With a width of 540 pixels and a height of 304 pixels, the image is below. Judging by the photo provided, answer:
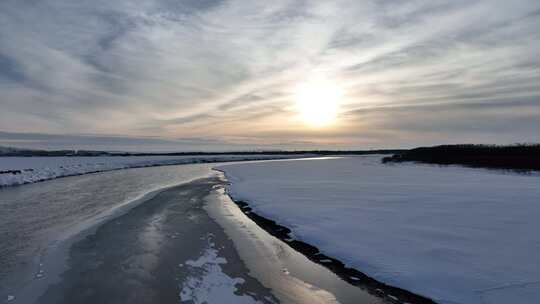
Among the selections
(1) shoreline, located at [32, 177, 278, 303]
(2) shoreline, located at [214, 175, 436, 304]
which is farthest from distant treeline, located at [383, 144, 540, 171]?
(1) shoreline, located at [32, 177, 278, 303]

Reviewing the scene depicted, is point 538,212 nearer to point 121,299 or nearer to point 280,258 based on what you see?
point 280,258

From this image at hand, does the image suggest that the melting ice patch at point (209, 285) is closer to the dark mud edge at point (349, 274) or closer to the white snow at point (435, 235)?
the dark mud edge at point (349, 274)

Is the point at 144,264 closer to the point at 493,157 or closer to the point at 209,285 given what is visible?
the point at 209,285

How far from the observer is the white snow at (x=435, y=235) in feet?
21.4

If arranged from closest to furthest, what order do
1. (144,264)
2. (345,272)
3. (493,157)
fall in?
(345,272), (144,264), (493,157)

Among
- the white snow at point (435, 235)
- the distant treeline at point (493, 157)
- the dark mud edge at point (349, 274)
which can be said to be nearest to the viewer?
the dark mud edge at point (349, 274)

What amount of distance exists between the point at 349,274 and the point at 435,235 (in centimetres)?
306

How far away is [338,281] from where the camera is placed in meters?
7.39

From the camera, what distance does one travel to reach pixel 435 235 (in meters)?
9.45

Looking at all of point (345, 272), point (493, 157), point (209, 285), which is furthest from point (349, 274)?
point (493, 157)

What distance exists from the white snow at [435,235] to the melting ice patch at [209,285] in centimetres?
263

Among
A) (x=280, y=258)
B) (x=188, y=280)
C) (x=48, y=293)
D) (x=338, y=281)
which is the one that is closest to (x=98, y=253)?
(x=48, y=293)

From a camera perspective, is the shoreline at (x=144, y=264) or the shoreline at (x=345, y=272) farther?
the shoreline at (x=144, y=264)

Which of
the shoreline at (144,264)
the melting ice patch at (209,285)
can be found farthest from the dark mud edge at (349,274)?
the melting ice patch at (209,285)
